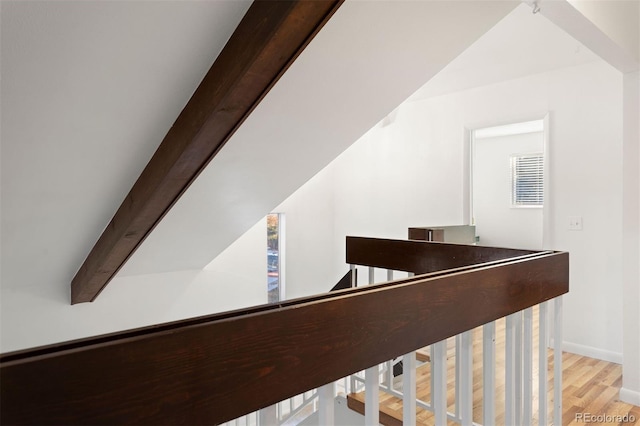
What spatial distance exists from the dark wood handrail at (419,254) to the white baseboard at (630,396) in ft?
6.27

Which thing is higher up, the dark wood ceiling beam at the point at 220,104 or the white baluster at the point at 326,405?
the dark wood ceiling beam at the point at 220,104

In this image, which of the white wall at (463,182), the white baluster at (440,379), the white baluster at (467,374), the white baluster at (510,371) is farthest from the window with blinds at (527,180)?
the white baluster at (440,379)

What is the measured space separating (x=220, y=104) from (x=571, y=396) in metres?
2.93

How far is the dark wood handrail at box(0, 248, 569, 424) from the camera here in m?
0.51

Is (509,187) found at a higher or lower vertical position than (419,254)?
higher

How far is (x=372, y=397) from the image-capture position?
2.93ft

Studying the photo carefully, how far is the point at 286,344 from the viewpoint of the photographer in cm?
73

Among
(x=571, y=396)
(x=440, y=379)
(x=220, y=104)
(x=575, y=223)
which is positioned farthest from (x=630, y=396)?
(x=220, y=104)

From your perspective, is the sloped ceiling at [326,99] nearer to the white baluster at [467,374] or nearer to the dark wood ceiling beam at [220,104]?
the dark wood ceiling beam at [220,104]

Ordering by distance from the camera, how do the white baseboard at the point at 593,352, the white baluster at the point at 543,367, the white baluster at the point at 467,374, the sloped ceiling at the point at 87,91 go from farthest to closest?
1. the white baseboard at the point at 593,352
2. the white baluster at the point at 543,367
3. the sloped ceiling at the point at 87,91
4. the white baluster at the point at 467,374

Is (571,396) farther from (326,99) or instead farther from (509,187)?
(509,187)

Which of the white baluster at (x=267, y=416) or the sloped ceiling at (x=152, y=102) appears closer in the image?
the white baluster at (x=267, y=416)

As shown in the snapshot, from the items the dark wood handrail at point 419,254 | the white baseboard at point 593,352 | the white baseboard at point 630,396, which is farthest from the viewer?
the white baseboard at point 593,352

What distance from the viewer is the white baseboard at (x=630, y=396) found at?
103 inches
